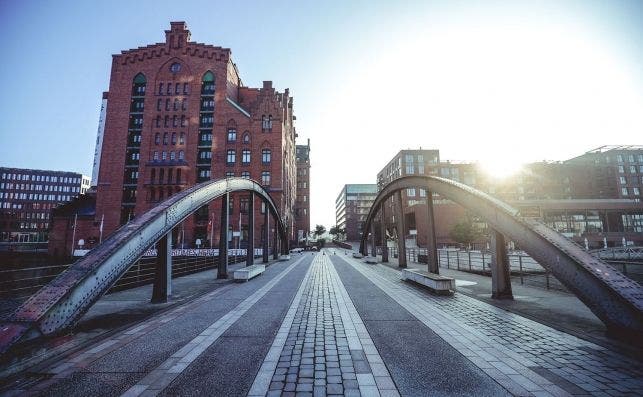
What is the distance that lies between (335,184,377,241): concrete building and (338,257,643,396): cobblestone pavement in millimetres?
108814

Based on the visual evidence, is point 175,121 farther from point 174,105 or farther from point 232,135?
point 232,135

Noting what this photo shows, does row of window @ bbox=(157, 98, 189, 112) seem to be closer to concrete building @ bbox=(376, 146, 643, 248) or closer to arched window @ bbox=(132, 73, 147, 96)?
arched window @ bbox=(132, 73, 147, 96)

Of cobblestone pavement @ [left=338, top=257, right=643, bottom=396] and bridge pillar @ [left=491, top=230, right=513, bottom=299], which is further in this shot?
bridge pillar @ [left=491, top=230, right=513, bottom=299]

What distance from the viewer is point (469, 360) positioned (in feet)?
14.0

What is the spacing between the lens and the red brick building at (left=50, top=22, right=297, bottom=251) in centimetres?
4938

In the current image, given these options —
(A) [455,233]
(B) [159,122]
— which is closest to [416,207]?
(A) [455,233]

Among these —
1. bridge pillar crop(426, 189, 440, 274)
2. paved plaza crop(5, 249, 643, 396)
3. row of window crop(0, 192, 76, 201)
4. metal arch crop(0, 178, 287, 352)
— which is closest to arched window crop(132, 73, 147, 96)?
metal arch crop(0, 178, 287, 352)

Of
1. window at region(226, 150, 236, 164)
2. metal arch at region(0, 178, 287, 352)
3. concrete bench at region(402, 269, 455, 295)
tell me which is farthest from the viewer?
window at region(226, 150, 236, 164)

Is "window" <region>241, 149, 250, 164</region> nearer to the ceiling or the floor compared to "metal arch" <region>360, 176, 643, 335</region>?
nearer to the ceiling

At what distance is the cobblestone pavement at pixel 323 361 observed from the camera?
135 inches

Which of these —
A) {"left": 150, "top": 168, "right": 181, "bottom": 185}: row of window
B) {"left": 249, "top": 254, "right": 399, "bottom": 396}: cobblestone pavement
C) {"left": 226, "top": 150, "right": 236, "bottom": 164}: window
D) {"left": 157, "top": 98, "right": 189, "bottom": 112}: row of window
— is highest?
{"left": 157, "top": 98, "right": 189, "bottom": 112}: row of window

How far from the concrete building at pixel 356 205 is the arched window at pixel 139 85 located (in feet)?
274

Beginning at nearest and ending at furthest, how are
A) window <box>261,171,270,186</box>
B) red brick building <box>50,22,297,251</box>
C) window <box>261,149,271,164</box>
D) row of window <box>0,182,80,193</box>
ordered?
red brick building <box>50,22,297,251</box> < window <box>261,171,270,186</box> < window <box>261,149,271,164</box> < row of window <box>0,182,80,193</box>

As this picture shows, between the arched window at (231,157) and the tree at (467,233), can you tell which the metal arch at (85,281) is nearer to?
the arched window at (231,157)
